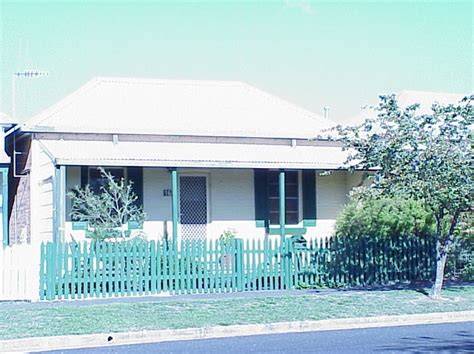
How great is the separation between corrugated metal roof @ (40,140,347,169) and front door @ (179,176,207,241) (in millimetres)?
1080

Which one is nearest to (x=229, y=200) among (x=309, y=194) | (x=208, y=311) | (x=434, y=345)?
(x=309, y=194)

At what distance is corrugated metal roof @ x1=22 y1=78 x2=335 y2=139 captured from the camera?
795 inches

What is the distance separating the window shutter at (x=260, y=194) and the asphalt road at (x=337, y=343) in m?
9.04

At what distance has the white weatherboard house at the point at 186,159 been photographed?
19391 mm

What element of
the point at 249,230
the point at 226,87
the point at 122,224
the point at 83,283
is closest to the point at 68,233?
the point at 122,224

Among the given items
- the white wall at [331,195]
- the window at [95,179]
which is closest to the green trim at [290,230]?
the white wall at [331,195]

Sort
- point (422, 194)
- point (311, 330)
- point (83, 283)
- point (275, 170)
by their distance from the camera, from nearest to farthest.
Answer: point (311, 330) → point (422, 194) → point (83, 283) → point (275, 170)

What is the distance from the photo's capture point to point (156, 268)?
16.9 metres

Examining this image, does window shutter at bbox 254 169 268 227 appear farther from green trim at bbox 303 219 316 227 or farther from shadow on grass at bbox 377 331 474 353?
shadow on grass at bbox 377 331 474 353

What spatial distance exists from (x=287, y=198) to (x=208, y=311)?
27.5 ft

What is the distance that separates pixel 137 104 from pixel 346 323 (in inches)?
421

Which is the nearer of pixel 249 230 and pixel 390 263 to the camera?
pixel 390 263

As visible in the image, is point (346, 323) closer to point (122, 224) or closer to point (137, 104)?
point (122, 224)

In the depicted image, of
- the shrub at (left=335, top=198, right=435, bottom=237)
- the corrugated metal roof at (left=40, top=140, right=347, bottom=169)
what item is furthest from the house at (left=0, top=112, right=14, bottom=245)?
the shrub at (left=335, top=198, right=435, bottom=237)
